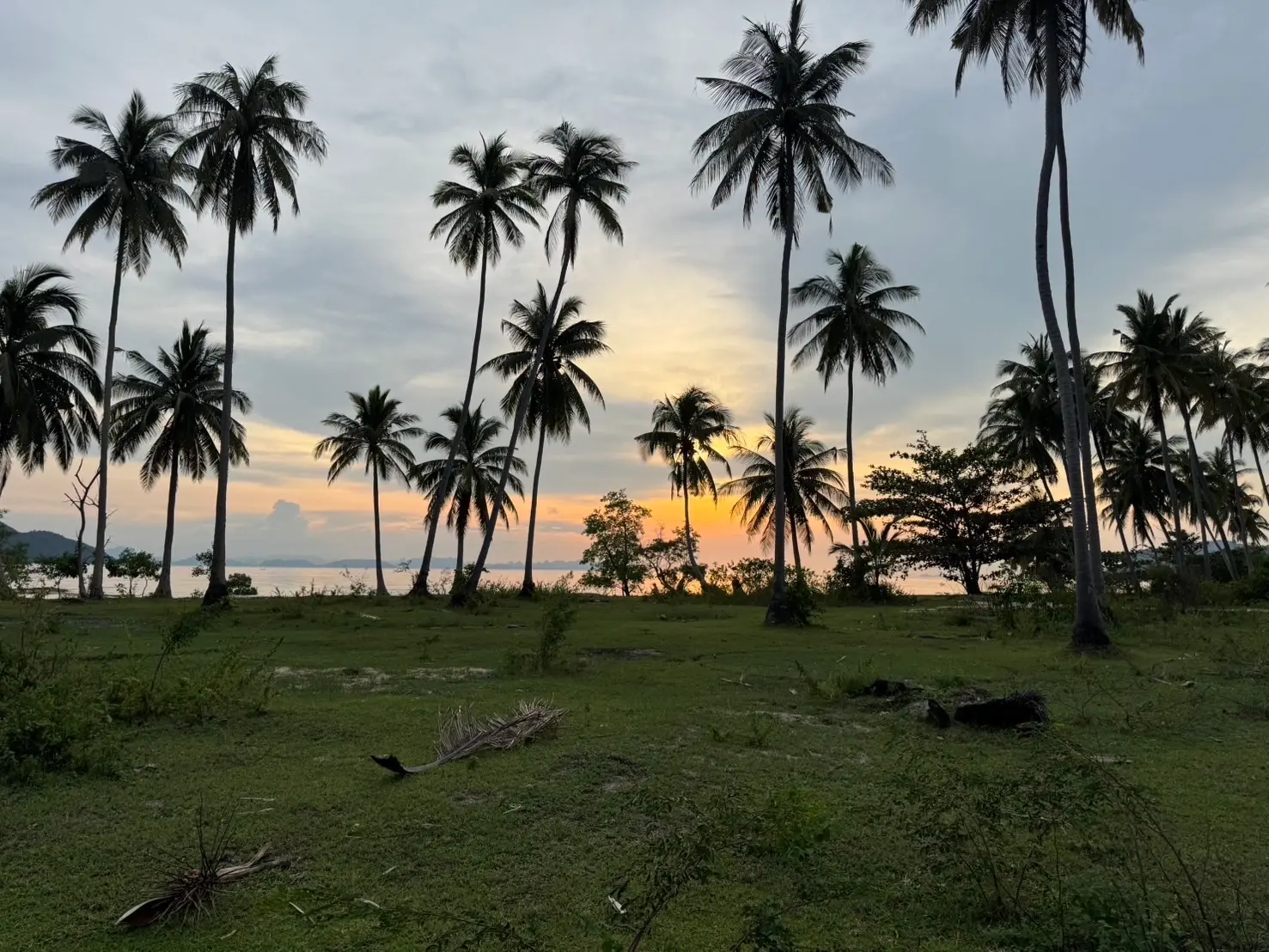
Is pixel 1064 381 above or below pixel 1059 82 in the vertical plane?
below

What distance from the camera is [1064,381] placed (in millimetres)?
14094

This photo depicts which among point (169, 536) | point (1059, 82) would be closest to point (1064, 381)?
point (1059, 82)

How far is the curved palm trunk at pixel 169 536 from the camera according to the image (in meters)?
29.9

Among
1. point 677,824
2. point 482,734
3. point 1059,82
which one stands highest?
point 1059,82

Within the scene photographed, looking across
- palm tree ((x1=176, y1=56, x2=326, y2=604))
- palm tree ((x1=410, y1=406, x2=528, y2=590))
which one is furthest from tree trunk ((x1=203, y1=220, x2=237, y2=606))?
palm tree ((x1=410, y1=406, x2=528, y2=590))

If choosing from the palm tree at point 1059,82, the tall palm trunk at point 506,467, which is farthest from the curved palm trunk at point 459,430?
the palm tree at point 1059,82

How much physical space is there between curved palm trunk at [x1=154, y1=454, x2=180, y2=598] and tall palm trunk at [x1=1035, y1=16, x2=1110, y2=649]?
29.7 metres

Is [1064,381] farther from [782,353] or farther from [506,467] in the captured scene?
[506,467]

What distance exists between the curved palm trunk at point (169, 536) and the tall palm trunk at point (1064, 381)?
2970 cm

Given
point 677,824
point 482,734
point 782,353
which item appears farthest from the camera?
point 782,353

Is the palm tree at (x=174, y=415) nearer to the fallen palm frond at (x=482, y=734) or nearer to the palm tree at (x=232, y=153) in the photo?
the palm tree at (x=232, y=153)

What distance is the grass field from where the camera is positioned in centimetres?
342

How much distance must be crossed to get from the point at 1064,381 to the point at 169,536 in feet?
103

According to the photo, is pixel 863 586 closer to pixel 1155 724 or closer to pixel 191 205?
pixel 1155 724
